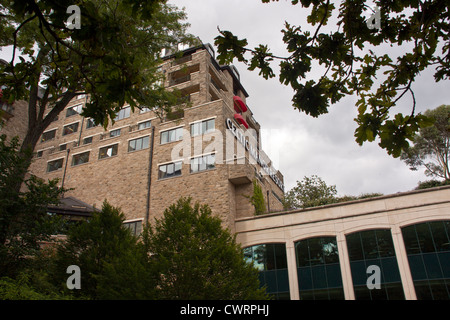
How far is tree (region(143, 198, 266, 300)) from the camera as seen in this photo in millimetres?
15258

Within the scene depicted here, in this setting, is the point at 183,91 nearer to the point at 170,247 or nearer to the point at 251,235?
the point at 251,235

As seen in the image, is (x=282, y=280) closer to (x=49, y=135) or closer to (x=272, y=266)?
(x=272, y=266)

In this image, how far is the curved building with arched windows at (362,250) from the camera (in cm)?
1991

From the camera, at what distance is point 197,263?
1570cm

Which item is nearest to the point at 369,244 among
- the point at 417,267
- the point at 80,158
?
the point at 417,267

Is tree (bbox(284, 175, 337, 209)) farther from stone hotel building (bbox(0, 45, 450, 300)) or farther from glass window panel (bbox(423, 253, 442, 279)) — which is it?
glass window panel (bbox(423, 253, 442, 279))

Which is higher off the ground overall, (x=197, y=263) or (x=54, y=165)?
(x=54, y=165)

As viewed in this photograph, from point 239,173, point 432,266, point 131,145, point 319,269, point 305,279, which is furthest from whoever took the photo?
point 131,145

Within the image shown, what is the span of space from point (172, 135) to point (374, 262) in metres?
20.2

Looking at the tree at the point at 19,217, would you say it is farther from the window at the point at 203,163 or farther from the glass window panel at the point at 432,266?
the glass window panel at the point at 432,266

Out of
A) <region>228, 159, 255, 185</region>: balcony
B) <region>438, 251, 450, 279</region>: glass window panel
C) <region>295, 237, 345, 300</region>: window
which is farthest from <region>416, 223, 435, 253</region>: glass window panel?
<region>228, 159, 255, 185</region>: balcony

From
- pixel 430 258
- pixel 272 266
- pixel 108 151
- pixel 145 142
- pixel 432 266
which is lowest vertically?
pixel 432 266

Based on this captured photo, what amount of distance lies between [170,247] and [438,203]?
16.5m
